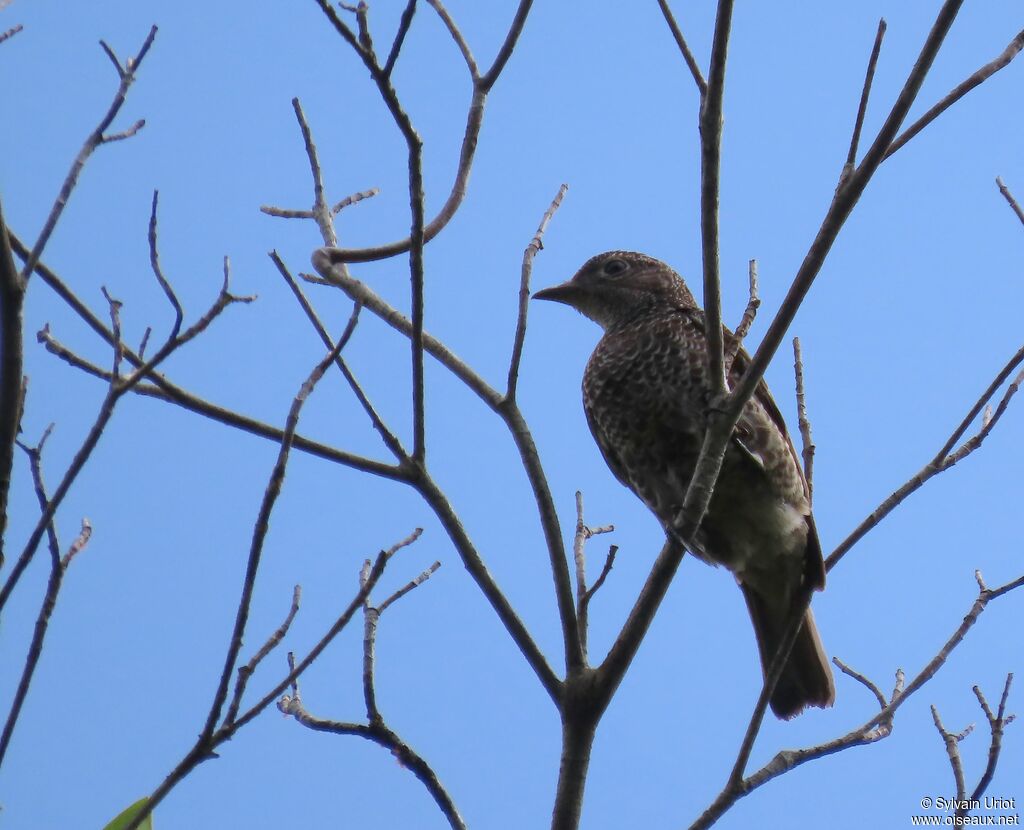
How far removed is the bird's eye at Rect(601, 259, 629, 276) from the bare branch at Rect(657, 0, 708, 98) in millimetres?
2776

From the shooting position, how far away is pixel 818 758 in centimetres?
338

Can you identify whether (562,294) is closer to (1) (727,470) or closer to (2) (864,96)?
(1) (727,470)

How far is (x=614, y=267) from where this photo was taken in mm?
6156

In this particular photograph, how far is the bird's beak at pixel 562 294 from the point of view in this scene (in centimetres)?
622

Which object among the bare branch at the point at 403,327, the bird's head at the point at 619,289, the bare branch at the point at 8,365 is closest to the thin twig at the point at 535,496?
the bare branch at the point at 403,327

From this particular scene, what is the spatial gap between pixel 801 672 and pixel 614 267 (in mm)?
2183

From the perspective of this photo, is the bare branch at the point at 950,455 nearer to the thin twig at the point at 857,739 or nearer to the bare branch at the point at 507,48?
the thin twig at the point at 857,739

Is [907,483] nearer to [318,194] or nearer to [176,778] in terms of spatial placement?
[318,194]

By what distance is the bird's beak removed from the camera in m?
6.22

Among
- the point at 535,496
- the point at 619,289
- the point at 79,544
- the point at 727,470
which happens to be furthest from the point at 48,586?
the point at 619,289

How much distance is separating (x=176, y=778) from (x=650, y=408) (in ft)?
10.2

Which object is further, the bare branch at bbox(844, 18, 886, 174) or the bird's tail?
the bird's tail

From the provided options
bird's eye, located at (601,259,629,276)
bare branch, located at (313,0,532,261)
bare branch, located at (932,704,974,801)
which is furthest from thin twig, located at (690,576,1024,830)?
bird's eye, located at (601,259,629,276)

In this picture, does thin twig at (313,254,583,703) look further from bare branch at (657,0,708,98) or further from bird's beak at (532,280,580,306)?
bird's beak at (532,280,580,306)
